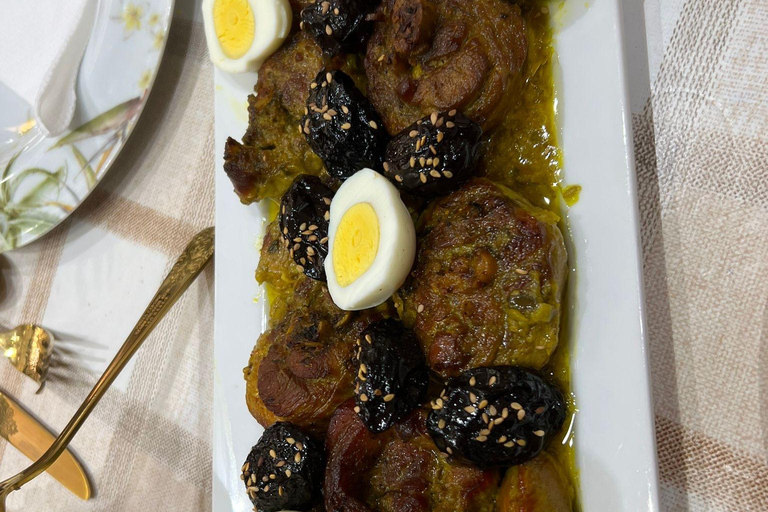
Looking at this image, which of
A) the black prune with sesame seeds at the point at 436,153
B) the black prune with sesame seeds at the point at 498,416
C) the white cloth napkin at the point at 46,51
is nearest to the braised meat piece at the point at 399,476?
the black prune with sesame seeds at the point at 498,416

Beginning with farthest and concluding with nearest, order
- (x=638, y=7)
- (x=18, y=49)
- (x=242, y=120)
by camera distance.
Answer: (x=18, y=49), (x=242, y=120), (x=638, y=7)

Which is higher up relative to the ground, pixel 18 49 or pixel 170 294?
pixel 18 49

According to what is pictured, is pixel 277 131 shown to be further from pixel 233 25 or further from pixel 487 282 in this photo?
pixel 487 282

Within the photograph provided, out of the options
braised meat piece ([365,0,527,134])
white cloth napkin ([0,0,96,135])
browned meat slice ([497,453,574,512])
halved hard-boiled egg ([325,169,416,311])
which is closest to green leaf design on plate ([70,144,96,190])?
white cloth napkin ([0,0,96,135])

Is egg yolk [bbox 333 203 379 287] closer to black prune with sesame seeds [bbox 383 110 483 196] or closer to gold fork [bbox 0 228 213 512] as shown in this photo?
black prune with sesame seeds [bbox 383 110 483 196]

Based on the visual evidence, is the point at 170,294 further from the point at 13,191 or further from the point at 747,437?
the point at 747,437

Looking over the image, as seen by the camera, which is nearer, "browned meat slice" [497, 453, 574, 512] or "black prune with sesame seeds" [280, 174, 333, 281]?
"browned meat slice" [497, 453, 574, 512]

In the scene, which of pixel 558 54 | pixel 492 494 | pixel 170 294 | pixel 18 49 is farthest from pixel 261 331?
pixel 18 49
